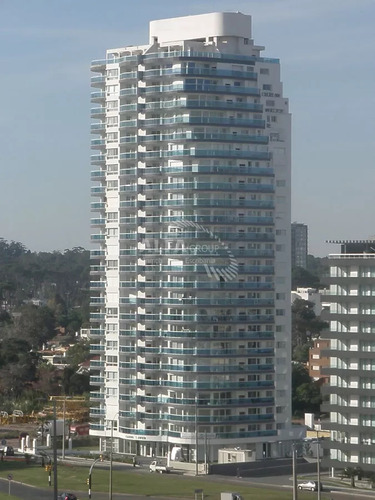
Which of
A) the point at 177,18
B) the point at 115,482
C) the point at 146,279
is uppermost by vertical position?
the point at 177,18

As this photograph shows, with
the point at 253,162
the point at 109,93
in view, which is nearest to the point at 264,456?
the point at 253,162

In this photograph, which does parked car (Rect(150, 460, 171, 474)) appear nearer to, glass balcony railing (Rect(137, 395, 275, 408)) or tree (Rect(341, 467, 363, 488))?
glass balcony railing (Rect(137, 395, 275, 408))

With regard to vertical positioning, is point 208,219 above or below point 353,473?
above

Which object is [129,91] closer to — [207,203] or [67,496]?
[207,203]

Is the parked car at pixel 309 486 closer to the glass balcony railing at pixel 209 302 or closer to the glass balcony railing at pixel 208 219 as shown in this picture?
the glass balcony railing at pixel 209 302

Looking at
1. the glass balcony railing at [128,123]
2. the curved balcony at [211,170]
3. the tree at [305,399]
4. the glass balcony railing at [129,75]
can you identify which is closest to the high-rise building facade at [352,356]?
the curved balcony at [211,170]

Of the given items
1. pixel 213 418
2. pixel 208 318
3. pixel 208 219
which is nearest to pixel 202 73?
pixel 208 219

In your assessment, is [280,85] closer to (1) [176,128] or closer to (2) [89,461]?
(1) [176,128]

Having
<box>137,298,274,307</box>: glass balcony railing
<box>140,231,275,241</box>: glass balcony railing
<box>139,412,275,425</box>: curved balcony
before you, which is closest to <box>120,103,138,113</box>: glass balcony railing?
<box>140,231,275,241</box>: glass balcony railing
